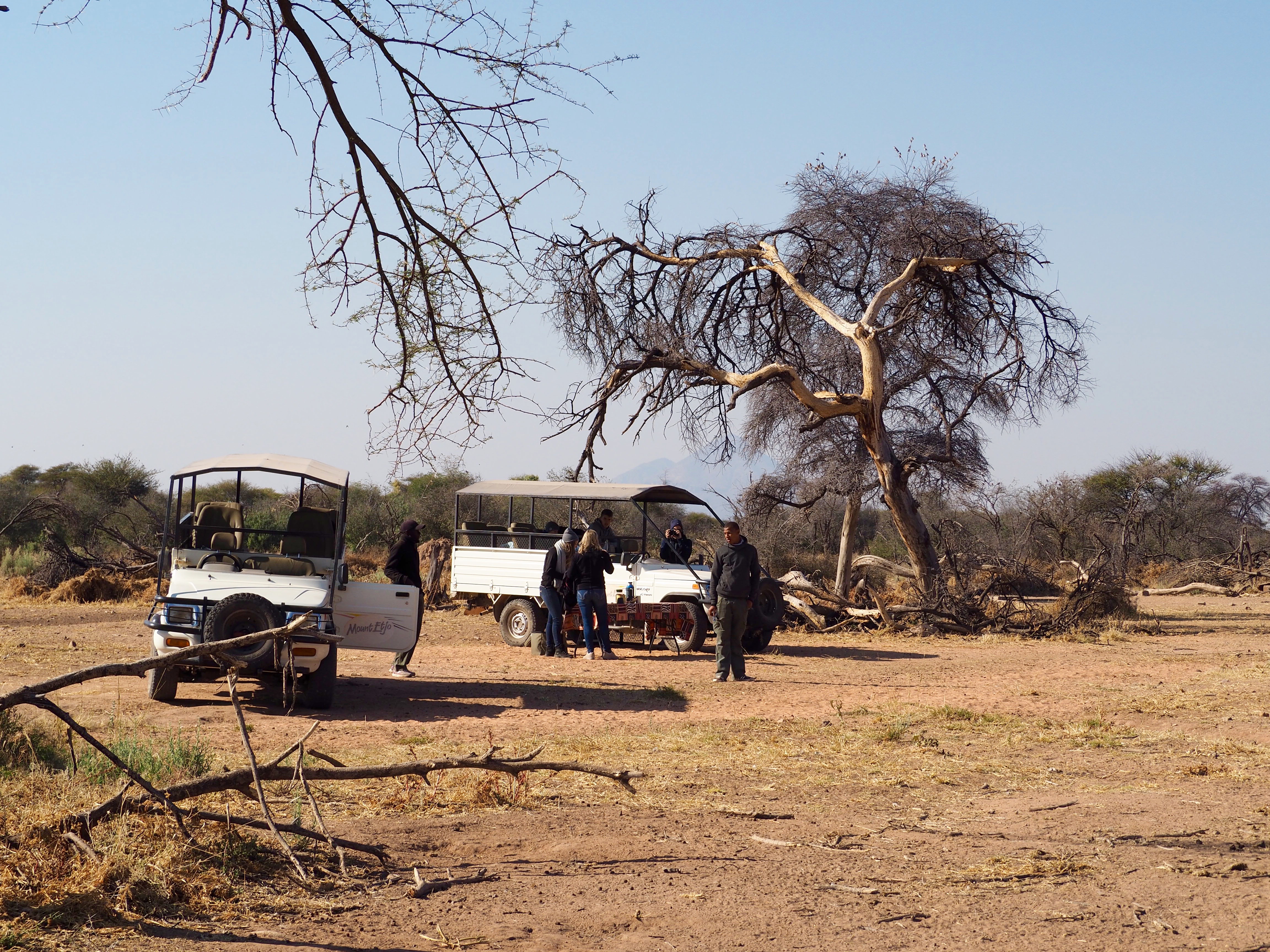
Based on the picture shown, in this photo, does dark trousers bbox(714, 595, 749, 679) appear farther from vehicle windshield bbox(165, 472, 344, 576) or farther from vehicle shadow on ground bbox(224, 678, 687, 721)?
vehicle windshield bbox(165, 472, 344, 576)

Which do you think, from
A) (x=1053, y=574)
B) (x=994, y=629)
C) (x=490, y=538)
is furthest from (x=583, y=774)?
(x=1053, y=574)

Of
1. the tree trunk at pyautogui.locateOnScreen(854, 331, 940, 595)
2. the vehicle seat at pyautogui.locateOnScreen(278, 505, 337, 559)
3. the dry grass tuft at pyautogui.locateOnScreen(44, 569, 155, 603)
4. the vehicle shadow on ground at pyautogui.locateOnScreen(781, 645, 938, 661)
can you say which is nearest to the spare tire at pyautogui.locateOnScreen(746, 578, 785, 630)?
the vehicle shadow on ground at pyautogui.locateOnScreen(781, 645, 938, 661)

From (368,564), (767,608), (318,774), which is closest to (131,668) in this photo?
(318,774)

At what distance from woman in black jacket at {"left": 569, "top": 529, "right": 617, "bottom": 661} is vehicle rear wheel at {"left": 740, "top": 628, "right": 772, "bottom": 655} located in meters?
1.85

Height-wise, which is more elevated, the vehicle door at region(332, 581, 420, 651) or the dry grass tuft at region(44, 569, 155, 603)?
the vehicle door at region(332, 581, 420, 651)

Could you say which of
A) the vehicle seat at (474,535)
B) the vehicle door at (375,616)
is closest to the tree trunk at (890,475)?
the vehicle seat at (474,535)

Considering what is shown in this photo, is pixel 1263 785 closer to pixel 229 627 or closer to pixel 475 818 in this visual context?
pixel 475 818

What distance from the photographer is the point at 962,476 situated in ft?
79.2

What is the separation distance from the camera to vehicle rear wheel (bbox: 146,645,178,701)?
35.5 feet

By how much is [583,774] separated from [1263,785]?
426cm

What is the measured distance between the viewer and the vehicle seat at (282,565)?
11.8 metres

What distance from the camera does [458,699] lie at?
12.0 m

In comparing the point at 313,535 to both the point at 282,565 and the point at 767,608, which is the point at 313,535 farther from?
the point at 767,608

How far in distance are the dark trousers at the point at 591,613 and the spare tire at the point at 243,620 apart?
5790mm
